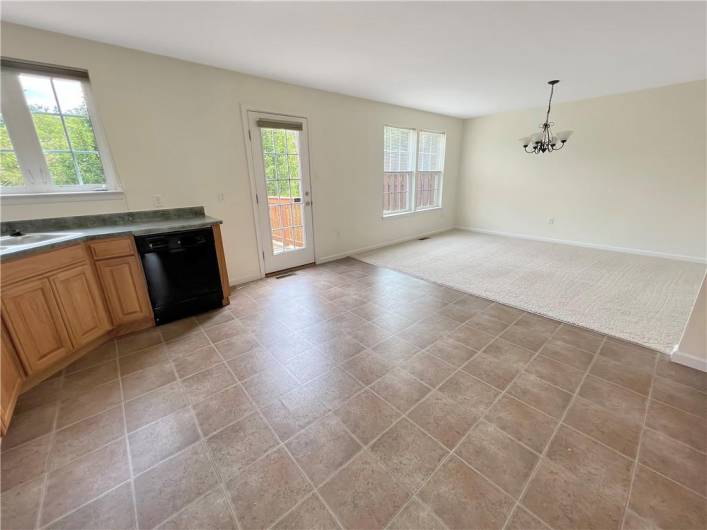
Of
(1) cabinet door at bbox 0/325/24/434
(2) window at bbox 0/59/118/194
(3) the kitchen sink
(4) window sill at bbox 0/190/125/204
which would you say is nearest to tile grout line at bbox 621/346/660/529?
(1) cabinet door at bbox 0/325/24/434

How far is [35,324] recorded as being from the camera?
197 cm

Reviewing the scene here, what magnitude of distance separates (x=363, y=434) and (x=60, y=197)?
3.17 meters

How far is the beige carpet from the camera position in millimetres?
2748

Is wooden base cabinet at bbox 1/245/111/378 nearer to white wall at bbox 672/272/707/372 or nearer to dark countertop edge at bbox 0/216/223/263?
dark countertop edge at bbox 0/216/223/263

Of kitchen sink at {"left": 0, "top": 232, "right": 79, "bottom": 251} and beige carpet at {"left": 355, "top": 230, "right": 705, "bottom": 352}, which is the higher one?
kitchen sink at {"left": 0, "top": 232, "right": 79, "bottom": 251}

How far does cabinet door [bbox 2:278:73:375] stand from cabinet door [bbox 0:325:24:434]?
38mm

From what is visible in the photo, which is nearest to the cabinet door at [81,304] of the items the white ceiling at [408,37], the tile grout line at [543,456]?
the white ceiling at [408,37]

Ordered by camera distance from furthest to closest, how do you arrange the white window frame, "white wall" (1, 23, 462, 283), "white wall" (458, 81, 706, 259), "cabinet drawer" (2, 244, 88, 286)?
the white window frame, "white wall" (458, 81, 706, 259), "white wall" (1, 23, 462, 283), "cabinet drawer" (2, 244, 88, 286)

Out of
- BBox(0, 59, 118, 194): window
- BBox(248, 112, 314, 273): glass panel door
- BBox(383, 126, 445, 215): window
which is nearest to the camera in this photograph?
BBox(0, 59, 118, 194): window

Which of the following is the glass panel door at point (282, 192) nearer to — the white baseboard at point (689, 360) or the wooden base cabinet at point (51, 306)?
the wooden base cabinet at point (51, 306)

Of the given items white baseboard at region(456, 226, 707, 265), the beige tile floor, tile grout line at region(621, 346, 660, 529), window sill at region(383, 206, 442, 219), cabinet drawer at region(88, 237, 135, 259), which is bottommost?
tile grout line at region(621, 346, 660, 529)

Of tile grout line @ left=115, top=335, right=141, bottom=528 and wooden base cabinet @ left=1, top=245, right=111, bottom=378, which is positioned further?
wooden base cabinet @ left=1, top=245, right=111, bottom=378

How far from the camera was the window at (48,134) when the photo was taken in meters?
2.29

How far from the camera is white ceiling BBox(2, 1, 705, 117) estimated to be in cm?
205
